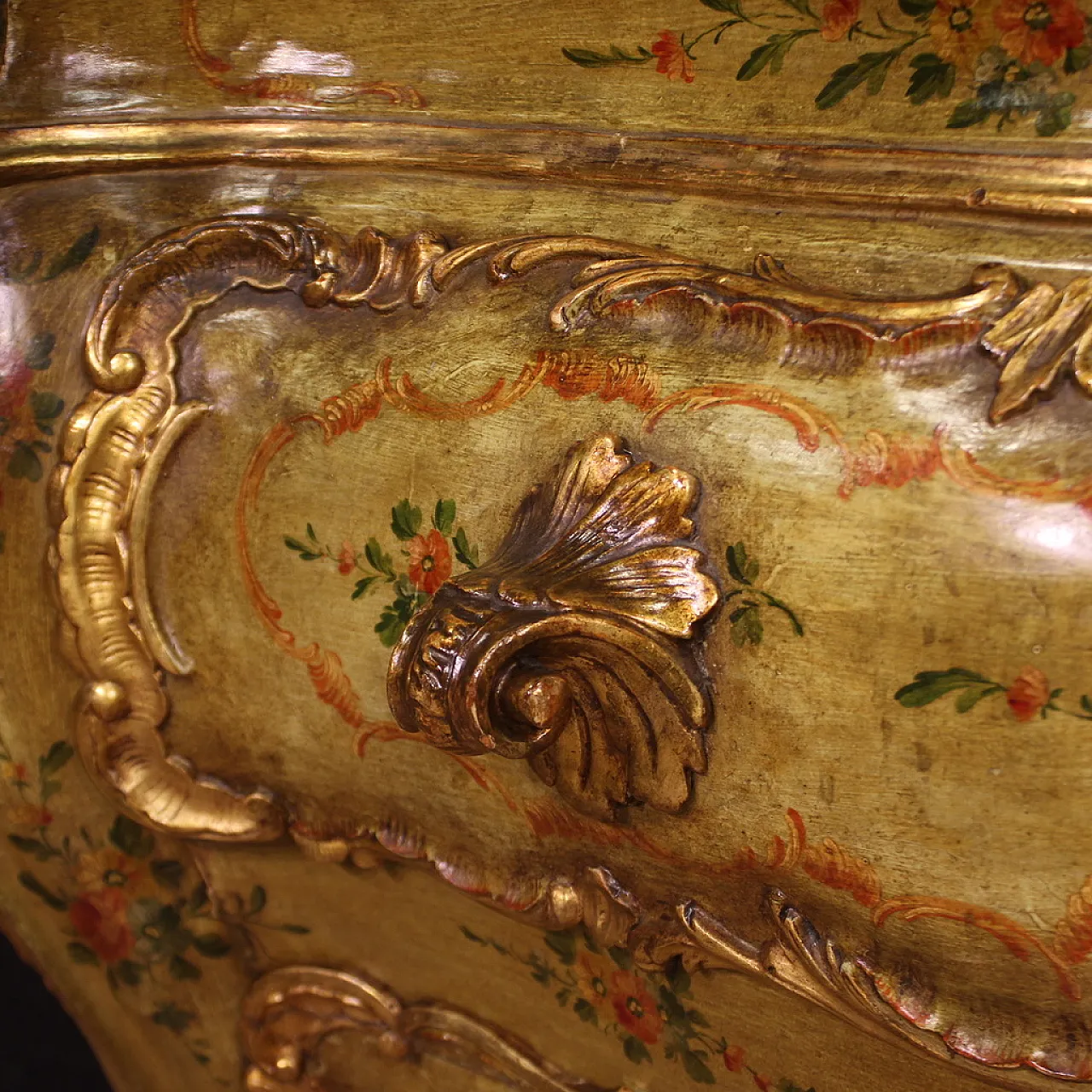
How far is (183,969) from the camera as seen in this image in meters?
0.99

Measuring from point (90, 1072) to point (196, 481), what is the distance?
0.73 metres

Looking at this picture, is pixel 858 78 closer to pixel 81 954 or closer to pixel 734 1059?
pixel 734 1059

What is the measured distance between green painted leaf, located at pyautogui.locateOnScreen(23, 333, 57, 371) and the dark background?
2.21 ft

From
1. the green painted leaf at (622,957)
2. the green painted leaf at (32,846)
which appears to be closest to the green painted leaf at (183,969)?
the green painted leaf at (32,846)

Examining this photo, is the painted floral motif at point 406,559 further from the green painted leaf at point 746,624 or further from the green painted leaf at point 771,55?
the green painted leaf at point 771,55

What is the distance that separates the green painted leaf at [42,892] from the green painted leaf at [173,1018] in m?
0.11

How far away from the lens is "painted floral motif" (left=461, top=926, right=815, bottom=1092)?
0.80 meters

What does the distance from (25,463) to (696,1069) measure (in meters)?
0.58

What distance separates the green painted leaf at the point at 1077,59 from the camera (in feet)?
2.11

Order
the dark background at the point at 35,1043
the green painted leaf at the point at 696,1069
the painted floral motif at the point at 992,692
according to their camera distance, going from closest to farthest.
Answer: the painted floral motif at the point at 992,692
the green painted leaf at the point at 696,1069
the dark background at the point at 35,1043

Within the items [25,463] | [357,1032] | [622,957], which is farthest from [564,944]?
[25,463]

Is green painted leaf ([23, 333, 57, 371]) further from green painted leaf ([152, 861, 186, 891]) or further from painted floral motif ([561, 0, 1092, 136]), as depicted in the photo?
painted floral motif ([561, 0, 1092, 136])

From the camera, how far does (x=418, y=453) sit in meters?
0.79

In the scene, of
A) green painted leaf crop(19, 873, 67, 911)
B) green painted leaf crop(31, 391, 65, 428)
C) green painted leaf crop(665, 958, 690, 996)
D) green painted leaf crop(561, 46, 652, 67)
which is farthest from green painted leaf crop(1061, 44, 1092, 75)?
green painted leaf crop(19, 873, 67, 911)
